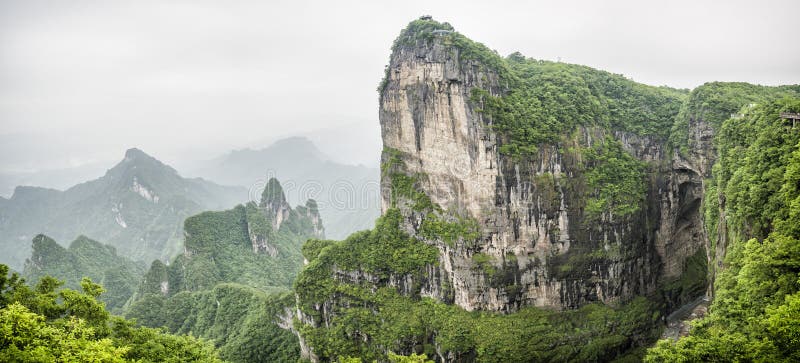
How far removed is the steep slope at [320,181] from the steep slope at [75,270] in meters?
52.3

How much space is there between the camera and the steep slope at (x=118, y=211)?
296 feet

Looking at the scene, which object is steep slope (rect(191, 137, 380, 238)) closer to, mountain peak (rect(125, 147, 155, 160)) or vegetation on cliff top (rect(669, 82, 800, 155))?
mountain peak (rect(125, 147, 155, 160))

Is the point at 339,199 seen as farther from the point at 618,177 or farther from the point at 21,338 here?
the point at 21,338

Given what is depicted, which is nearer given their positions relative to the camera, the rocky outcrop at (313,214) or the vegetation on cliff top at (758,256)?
the vegetation on cliff top at (758,256)

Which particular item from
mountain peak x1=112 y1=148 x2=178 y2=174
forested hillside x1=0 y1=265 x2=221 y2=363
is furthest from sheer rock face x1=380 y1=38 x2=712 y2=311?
mountain peak x1=112 y1=148 x2=178 y2=174

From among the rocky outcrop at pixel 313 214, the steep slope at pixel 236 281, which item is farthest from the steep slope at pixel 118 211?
the steep slope at pixel 236 281

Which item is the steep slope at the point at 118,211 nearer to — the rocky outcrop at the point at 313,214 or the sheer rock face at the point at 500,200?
the rocky outcrop at the point at 313,214

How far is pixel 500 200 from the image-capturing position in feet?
83.9

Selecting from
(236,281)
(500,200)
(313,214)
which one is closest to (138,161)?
(313,214)

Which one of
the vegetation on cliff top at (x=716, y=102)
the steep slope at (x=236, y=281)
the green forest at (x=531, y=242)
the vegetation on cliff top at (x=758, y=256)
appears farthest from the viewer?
the steep slope at (x=236, y=281)

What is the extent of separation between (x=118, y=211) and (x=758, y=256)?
4177 inches

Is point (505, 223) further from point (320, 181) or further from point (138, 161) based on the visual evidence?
point (320, 181)

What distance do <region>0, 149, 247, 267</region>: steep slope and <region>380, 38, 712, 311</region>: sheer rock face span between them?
219ft

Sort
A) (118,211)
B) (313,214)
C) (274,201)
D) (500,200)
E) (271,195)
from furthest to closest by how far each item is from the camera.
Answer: (118,211) → (313,214) → (274,201) → (271,195) → (500,200)
